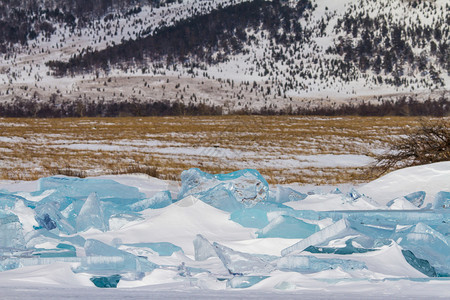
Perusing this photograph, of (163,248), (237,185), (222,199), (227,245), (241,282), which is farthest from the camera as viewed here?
(237,185)

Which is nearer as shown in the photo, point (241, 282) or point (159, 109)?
point (241, 282)

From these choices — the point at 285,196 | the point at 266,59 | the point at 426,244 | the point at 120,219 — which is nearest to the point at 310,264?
the point at 426,244

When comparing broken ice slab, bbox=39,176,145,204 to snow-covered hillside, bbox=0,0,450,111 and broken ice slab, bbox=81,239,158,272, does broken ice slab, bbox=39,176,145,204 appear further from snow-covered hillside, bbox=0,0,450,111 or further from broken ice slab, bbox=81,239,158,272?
snow-covered hillside, bbox=0,0,450,111

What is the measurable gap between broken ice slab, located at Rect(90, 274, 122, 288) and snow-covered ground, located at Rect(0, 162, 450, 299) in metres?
0.03

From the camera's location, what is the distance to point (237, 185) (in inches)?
267

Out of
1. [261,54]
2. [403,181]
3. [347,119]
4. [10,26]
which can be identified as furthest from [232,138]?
[10,26]

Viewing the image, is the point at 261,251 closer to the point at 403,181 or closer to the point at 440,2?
the point at 403,181

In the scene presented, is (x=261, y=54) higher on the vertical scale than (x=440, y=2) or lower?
lower

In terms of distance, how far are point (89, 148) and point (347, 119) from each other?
2225 centimetres

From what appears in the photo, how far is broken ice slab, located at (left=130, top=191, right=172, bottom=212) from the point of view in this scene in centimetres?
674

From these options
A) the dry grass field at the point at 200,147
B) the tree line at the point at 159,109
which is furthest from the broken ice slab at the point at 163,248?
the tree line at the point at 159,109

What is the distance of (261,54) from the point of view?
100188 millimetres

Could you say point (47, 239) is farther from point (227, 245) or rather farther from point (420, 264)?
point (420, 264)

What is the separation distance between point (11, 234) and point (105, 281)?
4.92ft
